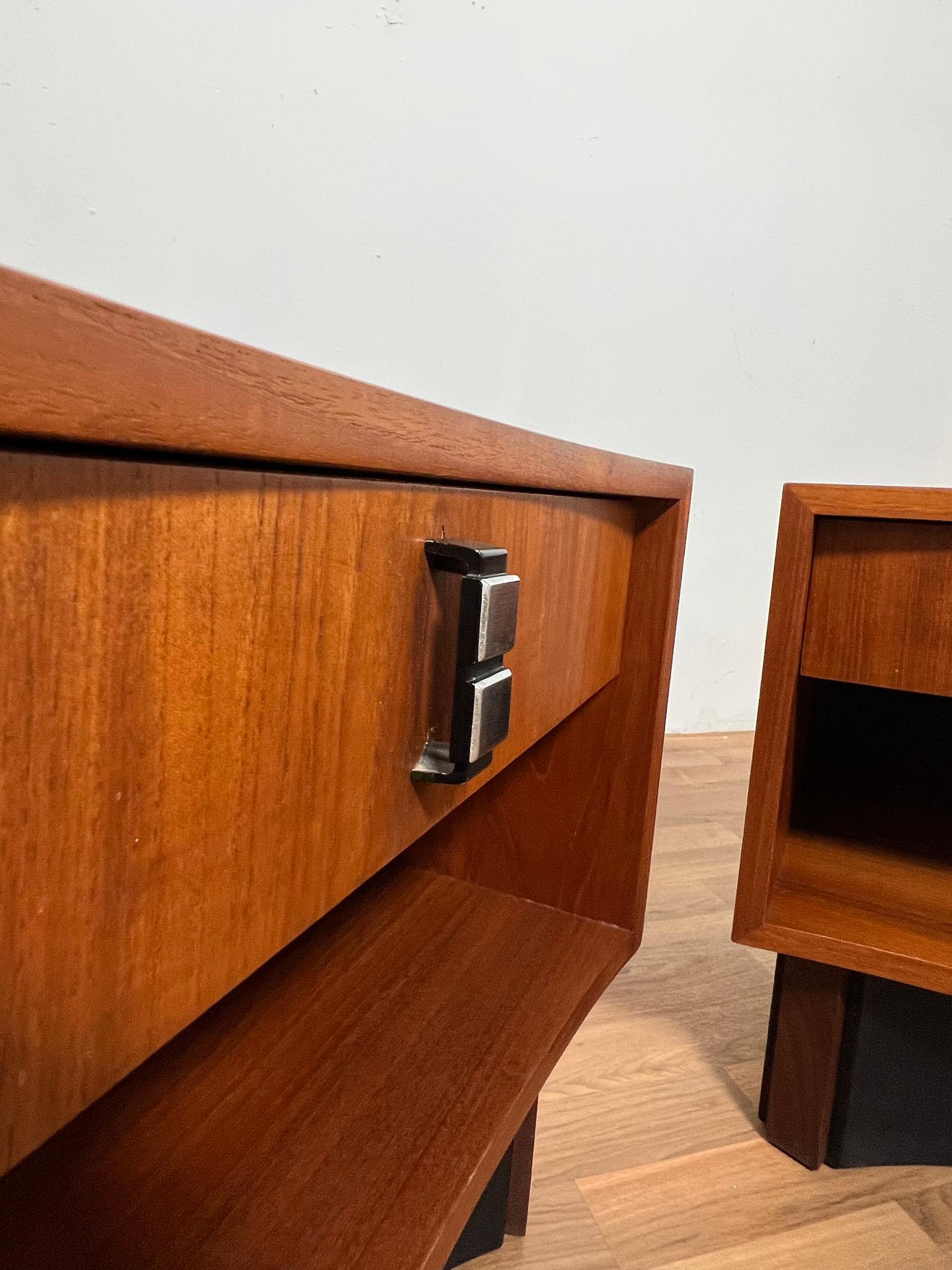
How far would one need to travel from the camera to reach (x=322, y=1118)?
0.42 m

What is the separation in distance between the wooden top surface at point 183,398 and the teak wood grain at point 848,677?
0.41 metres

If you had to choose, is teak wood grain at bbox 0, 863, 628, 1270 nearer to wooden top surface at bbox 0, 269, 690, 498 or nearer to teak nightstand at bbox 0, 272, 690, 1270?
teak nightstand at bbox 0, 272, 690, 1270

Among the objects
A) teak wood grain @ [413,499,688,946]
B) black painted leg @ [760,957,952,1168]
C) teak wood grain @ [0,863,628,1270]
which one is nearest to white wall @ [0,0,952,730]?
teak wood grain @ [413,499,688,946]

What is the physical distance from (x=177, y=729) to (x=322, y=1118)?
282 millimetres

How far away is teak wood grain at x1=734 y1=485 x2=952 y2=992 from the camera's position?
0.62 metres

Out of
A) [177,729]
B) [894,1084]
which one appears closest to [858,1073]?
[894,1084]

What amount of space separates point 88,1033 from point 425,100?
1452 mm

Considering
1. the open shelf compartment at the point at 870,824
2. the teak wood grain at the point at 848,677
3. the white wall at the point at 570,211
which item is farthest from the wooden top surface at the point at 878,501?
the white wall at the point at 570,211

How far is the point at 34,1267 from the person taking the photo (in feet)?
1.05

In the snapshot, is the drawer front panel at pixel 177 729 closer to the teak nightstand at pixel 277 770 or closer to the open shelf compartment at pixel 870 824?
the teak nightstand at pixel 277 770

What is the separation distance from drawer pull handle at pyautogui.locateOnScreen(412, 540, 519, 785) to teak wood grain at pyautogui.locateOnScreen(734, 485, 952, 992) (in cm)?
37

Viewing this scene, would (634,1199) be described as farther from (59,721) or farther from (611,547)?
(59,721)

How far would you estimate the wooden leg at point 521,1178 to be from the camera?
2.02ft

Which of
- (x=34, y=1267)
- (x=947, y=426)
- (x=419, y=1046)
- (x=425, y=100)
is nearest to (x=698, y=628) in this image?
(x=947, y=426)
